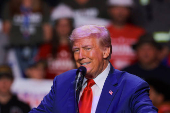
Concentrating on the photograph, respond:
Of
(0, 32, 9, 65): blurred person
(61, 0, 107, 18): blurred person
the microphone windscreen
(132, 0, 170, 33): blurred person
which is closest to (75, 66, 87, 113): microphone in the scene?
the microphone windscreen

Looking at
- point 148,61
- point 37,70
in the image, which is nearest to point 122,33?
point 148,61

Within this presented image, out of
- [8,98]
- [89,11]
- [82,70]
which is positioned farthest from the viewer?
[89,11]

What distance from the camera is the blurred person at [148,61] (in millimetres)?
4465

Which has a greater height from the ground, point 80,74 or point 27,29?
point 80,74

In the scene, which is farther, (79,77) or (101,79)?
(101,79)

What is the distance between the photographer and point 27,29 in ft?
17.8

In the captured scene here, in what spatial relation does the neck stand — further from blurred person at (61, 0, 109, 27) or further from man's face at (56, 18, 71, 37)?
blurred person at (61, 0, 109, 27)

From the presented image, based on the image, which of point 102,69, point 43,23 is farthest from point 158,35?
point 102,69

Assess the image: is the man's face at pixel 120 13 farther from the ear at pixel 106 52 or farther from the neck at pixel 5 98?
the ear at pixel 106 52

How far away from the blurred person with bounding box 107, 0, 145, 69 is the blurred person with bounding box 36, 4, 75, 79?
67 cm

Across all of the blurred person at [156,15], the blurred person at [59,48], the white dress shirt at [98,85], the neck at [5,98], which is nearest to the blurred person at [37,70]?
the blurred person at [59,48]

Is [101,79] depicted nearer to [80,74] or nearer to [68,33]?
[80,74]

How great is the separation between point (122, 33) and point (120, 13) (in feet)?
1.02

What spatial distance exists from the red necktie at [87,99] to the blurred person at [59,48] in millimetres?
2990
